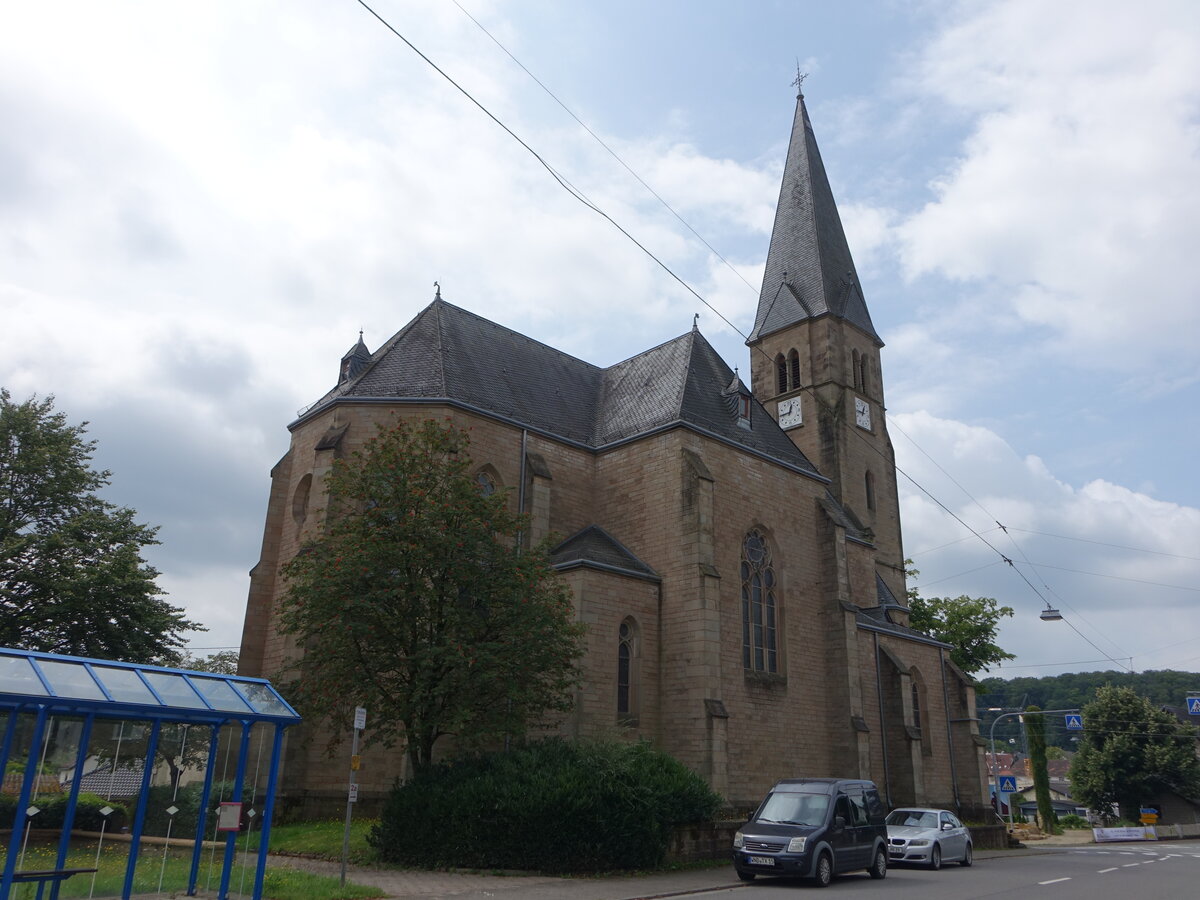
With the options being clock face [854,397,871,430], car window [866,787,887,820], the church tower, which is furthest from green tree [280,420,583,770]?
clock face [854,397,871,430]

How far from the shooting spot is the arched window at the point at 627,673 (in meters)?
21.8

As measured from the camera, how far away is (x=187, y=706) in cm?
1003

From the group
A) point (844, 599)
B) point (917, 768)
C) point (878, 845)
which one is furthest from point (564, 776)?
point (917, 768)

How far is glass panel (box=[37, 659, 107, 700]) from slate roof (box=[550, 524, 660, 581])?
42.4ft

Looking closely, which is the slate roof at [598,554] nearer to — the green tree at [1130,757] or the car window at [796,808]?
the car window at [796,808]

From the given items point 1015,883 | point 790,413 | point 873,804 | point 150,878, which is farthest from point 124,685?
point 790,413

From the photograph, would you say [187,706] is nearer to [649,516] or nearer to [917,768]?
[649,516]

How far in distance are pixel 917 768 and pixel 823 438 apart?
1428cm

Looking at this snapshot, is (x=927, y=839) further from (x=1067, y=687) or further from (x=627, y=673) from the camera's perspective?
(x=1067, y=687)

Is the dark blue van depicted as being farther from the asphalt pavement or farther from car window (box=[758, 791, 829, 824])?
the asphalt pavement

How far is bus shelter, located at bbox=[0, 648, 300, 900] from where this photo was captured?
898 centimetres

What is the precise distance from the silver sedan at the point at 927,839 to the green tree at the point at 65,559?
67.4 ft

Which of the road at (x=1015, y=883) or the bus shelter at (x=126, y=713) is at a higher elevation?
the bus shelter at (x=126, y=713)

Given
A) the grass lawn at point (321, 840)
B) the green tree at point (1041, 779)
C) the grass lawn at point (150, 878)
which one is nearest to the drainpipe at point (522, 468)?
the grass lawn at point (321, 840)
